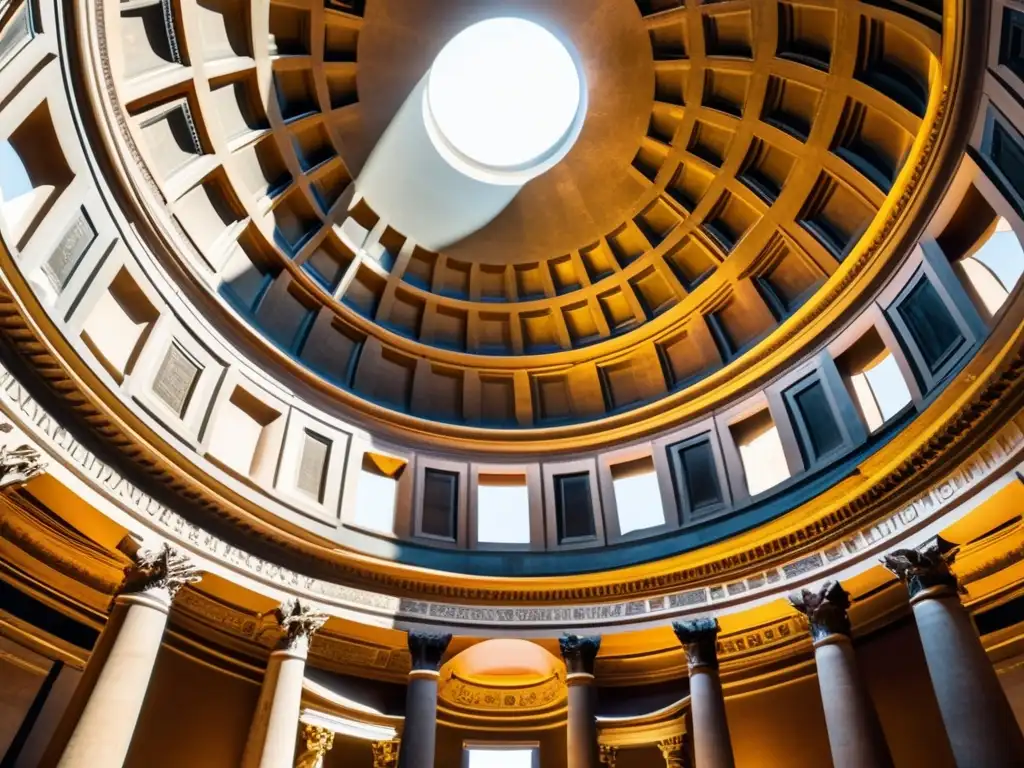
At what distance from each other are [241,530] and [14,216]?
710 centimetres

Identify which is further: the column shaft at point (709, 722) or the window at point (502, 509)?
the window at point (502, 509)

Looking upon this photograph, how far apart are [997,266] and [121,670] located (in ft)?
56.3

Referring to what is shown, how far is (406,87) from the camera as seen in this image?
21.0 meters

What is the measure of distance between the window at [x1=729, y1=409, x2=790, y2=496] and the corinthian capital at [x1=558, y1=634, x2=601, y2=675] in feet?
17.4

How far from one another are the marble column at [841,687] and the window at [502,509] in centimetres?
745

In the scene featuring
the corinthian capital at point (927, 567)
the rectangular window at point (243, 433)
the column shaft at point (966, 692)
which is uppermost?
the rectangular window at point (243, 433)

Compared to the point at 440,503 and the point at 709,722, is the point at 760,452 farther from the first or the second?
the point at 440,503

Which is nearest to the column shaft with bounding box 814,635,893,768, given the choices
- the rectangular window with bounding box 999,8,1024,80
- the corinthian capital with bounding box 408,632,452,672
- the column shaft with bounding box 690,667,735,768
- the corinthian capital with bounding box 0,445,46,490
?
the column shaft with bounding box 690,667,735,768

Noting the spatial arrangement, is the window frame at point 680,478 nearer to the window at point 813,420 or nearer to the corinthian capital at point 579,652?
the window at point 813,420

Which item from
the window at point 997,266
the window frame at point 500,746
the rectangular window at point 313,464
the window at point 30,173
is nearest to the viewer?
the window at point 30,173

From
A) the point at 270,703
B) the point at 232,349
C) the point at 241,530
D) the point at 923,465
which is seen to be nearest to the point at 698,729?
the point at 923,465

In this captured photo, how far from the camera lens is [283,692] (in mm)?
14266

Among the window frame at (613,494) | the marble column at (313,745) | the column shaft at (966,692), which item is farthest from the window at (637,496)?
the marble column at (313,745)

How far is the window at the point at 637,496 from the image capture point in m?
19.2
